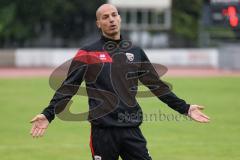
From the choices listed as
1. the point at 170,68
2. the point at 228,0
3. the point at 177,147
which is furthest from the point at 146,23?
the point at 177,147

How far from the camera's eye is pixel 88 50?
6.50 meters

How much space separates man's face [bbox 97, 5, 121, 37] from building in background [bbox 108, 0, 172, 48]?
50.4 meters

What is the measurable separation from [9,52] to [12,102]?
24.2 m

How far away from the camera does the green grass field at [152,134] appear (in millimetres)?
11531

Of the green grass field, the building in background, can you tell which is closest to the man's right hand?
the green grass field

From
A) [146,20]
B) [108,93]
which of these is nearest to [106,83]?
[108,93]

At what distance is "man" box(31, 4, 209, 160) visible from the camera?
6453 millimetres

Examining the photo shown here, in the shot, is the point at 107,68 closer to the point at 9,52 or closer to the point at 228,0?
the point at 228,0

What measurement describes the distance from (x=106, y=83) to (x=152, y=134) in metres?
8.13

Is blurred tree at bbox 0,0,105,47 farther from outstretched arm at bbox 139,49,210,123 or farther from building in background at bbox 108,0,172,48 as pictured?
outstretched arm at bbox 139,49,210,123

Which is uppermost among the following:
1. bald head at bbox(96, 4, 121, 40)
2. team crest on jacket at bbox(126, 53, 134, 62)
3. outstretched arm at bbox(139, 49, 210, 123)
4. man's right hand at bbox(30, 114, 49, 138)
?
bald head at bbox(96, 4, 121, 40)

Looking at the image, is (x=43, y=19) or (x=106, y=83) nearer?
(x=106, y=83)

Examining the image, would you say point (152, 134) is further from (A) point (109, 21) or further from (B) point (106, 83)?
(A) point (109, 21)

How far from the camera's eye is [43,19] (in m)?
59.0
